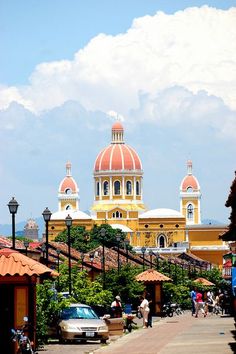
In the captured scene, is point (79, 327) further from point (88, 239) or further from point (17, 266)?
point (88, 239)

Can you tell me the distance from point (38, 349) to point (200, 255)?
526ft

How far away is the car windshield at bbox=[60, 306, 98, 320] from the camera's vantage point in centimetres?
3306

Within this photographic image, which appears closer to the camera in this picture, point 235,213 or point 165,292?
point 235,213

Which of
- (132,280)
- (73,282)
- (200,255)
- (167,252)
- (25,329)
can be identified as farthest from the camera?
(200,255)

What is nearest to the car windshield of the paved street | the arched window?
the paved street

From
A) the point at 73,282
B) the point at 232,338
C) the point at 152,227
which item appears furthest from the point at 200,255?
the point at 232,338

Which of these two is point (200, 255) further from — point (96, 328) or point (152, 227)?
point (96, 328)

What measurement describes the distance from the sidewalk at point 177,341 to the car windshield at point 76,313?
1.02 m

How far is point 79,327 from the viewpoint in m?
31.9

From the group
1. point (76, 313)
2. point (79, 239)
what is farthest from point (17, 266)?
point (79, 239)

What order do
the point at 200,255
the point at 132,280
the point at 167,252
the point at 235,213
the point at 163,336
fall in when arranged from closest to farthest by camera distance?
the point at 235,213 < the point at 163,336 < the point at 132,280 < the point at 167,252 < the point at 200,255

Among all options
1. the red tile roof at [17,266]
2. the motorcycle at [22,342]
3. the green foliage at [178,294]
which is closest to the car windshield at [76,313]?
the red tile roof at [17,266]

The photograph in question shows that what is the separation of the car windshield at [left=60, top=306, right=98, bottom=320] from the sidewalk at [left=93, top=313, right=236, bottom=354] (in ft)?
3.35

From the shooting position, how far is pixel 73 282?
43.0 m
